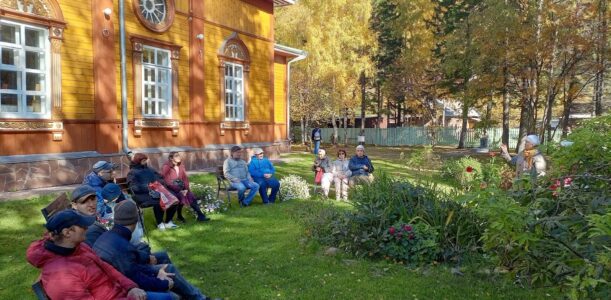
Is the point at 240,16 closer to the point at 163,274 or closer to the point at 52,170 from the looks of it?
the point at 52,170

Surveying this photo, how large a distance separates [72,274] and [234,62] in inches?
506

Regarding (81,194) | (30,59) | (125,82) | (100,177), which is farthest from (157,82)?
(81,194)

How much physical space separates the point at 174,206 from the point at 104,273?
4368 millimetres

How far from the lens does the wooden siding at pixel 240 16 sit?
14.0 metres

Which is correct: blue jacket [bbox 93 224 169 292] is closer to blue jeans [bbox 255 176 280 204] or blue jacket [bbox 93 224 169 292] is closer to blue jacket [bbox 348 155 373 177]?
blue jeans [bbox 255 176 280 204]

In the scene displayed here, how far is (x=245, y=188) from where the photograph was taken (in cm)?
910

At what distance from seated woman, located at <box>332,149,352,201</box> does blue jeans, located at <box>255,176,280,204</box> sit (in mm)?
1372

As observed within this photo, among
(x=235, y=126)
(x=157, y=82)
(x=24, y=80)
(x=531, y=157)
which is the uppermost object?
(x=157, y=82)

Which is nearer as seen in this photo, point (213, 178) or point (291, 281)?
point (291, 281)

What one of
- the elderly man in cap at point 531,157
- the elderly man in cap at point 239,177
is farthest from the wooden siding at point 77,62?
the elderly man in cap at point 531,157

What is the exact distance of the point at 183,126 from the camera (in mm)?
13133

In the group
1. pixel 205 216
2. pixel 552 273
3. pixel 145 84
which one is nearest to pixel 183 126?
pixel 145 84

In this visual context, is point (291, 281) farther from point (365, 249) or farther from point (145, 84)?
point (145, 84)

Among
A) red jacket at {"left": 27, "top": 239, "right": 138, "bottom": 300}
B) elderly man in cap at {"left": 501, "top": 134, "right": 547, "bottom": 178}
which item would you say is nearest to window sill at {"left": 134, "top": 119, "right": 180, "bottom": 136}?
elderly man in cap at {"left": 501, "top": 134, "right": 547, "bottom": 178}
